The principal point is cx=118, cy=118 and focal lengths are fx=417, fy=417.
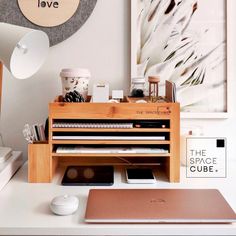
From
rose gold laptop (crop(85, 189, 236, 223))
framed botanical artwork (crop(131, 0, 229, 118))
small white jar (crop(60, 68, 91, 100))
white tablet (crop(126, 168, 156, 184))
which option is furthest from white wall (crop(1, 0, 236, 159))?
rose gold laptop (crop(85, 189, 236, 223))

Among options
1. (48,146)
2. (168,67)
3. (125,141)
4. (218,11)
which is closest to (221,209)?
(125,141)

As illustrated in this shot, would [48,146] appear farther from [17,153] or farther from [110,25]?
[110,25]

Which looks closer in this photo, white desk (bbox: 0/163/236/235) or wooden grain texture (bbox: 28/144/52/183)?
white desk (bbox: 0/163/236/235)

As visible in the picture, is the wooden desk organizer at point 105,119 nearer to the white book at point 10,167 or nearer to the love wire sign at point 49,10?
the white book at point 10,167

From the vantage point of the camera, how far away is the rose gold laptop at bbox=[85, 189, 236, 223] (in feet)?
2.81

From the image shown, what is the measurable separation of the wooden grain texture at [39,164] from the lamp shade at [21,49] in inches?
7.9

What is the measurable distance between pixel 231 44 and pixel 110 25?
0.41 metres

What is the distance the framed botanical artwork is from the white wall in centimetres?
3

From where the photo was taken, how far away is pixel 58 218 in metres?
0.89

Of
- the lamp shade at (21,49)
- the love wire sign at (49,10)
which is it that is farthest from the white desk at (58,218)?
the love wire sign at (49,10)

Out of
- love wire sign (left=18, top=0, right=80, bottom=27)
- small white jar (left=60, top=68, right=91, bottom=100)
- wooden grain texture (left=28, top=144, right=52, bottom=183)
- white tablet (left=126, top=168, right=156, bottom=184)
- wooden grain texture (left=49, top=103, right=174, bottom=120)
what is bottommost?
white tablet (left=126, top=168, right=156, bottom=184)

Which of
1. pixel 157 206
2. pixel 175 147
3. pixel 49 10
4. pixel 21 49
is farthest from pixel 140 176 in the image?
pixel 49 10

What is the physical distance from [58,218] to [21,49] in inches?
17.4

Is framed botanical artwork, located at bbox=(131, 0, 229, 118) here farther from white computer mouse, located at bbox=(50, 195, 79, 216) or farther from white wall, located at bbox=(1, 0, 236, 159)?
white computer mouse, located at bbox=(50, 195, 79, 216)
